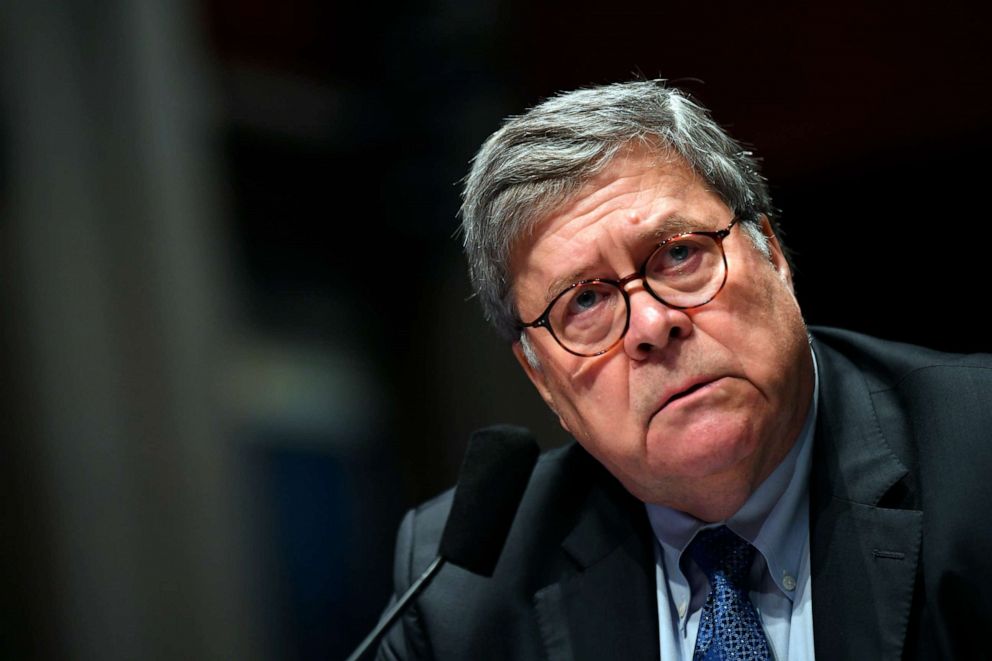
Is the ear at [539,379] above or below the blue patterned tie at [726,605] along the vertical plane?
above

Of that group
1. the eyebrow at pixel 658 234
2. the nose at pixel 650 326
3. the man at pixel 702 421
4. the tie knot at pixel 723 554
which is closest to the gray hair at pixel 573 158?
the man at pixel 702 421

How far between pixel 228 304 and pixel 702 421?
1.99 m

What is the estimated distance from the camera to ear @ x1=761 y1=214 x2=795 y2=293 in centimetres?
178

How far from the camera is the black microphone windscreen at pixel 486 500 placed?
1823 millimetres

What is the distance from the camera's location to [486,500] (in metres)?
1.82

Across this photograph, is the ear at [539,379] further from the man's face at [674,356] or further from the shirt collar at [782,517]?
the shirt collar at [782,517]

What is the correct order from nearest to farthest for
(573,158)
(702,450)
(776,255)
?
1. (702,450)
2. (573,158)
3. (776,255)

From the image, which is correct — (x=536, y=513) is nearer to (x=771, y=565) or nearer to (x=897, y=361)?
(x=771, y=565)

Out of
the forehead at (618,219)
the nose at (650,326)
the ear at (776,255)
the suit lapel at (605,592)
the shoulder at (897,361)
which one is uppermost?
the forehead at (618,219)

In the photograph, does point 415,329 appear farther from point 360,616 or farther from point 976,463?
A: point 976,463

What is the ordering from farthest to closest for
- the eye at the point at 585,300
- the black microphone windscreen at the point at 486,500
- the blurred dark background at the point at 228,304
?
the blurred dark background at the point at 228,304 < the black microphone windscreen at the point at 486,500 < the eye at the point at 585,300

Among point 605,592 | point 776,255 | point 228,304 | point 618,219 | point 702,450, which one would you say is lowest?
point 605,592

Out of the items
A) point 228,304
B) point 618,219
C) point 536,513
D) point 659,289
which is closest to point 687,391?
point 659,289

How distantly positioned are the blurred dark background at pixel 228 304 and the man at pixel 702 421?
104 centimetres
